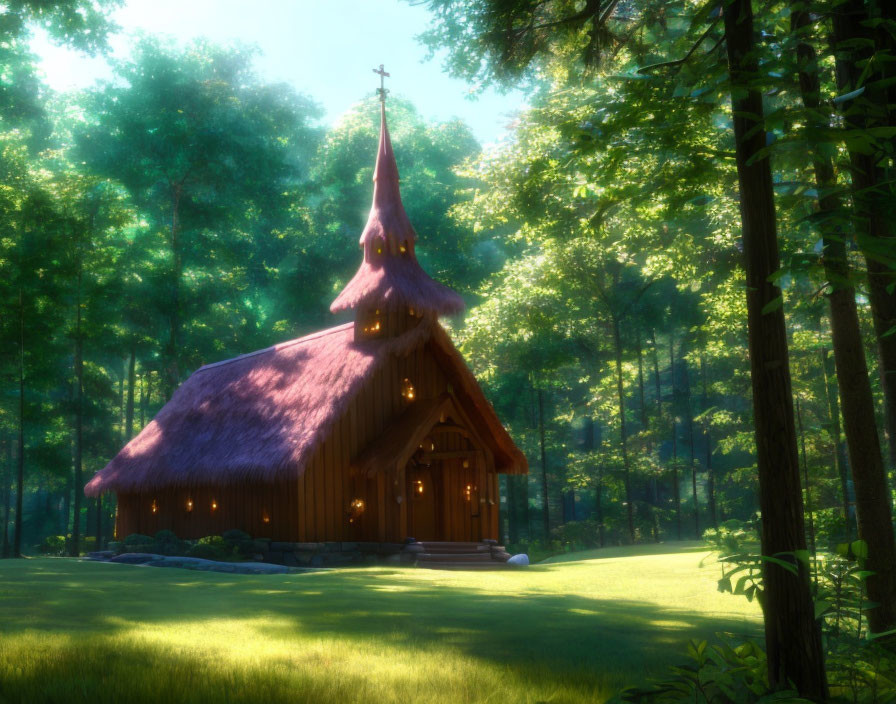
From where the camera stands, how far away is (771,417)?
533 centimetres

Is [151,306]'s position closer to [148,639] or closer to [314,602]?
[314,602]

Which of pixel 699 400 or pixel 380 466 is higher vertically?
pixel 699 400


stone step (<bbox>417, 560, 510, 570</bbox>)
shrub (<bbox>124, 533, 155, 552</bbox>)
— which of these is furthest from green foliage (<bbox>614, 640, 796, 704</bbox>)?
shrub (<bbox>124, 533, 155, 552</bbox>)

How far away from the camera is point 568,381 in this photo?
161ft

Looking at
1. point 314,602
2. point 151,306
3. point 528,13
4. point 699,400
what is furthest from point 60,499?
point 528,13

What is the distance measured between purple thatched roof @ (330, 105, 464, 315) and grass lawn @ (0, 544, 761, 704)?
461 inches

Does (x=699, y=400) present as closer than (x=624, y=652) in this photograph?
No

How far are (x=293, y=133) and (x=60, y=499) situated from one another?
26883mm

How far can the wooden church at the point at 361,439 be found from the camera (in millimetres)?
22344

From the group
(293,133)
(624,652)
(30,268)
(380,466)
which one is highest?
(293,133)

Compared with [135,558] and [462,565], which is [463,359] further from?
[135,558]

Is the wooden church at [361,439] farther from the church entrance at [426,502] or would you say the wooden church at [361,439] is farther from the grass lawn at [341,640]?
the grass lawn at [341,640]

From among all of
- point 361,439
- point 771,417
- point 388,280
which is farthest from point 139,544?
point 771,417

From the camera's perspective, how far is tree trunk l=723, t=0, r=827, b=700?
16.9ft
